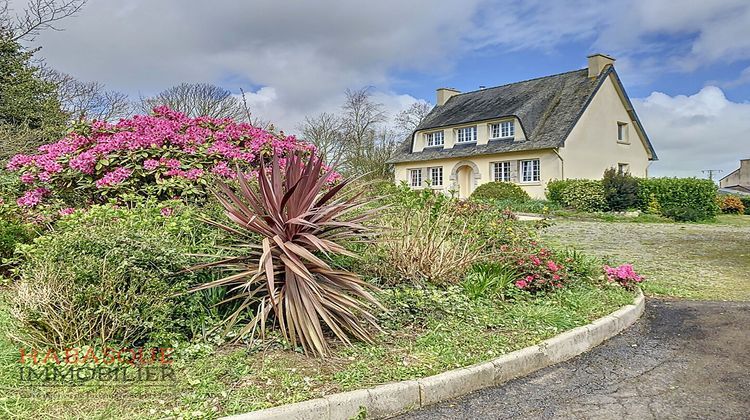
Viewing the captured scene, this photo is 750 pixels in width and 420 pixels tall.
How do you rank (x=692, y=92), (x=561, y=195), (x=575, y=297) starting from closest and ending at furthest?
(x=575, y=297), (x=692, y=92), (x=561, y=195)

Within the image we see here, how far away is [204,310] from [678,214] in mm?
20165

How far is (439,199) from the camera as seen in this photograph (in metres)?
6.99

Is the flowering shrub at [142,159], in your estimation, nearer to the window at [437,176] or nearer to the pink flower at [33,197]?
the pink flower at [33,197]

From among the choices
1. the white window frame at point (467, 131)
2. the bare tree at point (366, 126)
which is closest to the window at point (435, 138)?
the white window frame at point (467, 131)

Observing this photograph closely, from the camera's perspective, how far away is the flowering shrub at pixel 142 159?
6.27m

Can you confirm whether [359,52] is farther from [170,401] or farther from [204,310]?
[170,401]

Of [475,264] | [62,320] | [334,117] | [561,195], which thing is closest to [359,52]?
[475,264]

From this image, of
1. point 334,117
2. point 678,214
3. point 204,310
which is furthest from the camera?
→ point 334,117

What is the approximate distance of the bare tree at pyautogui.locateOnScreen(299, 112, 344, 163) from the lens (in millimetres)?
32406

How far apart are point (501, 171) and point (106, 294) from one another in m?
25.2

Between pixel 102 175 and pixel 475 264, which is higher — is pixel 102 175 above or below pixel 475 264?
above

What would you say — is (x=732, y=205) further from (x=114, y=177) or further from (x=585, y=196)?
(x=114, y=177)

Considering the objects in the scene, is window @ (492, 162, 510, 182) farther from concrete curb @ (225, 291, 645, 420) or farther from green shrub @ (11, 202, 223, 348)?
green shrub @ (11, 202, 223, 348)

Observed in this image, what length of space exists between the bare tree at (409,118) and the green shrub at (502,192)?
52.9 ft
